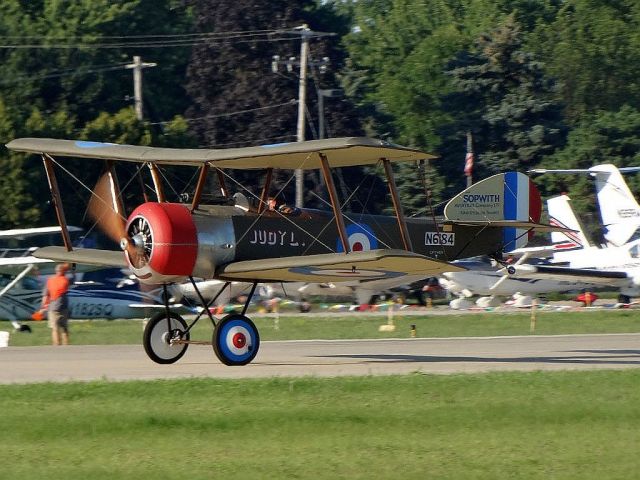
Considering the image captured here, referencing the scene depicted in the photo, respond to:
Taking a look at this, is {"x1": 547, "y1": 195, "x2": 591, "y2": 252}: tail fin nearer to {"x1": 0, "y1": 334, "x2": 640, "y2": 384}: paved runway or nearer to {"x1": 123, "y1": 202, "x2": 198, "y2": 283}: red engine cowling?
{"x1": 0, "y1": 334, "x2": 640, "y2": 384}: paved runway

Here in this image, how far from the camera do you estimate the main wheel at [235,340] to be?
1432cm

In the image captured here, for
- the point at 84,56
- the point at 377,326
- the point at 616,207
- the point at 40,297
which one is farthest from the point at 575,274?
the point at 84,56

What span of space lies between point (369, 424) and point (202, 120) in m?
46.0

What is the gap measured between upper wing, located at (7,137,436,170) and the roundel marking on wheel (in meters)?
0.92

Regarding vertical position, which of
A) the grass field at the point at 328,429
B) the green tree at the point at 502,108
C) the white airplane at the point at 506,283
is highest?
the green tree at the point at 502,108

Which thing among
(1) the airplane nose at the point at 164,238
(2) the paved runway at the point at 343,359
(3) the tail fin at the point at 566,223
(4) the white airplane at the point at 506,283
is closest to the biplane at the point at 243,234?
(1) the airplane nose at the point at 164,238

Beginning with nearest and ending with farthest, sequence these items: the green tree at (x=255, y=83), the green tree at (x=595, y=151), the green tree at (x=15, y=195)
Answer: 1. the green tree at (x=15, y=195)
2. the green tree at (x=595, y=151)
3. the green tree at (x=255, y=83)

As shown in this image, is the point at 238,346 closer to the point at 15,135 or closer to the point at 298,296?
the point at 298,296

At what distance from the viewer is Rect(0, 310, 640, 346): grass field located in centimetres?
2175

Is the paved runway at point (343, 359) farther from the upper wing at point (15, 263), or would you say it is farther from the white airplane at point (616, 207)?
the white airplane at point (616, 207)

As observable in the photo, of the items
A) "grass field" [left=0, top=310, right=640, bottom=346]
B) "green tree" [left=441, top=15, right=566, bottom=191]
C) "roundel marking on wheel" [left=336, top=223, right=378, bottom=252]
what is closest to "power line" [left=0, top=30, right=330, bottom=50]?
"green tree" [left=441, top=15, right=566, bottom=191]

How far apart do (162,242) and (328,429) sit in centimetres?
478

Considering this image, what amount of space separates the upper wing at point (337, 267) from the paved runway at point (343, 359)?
1159 mm

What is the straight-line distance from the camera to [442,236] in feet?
55.2
